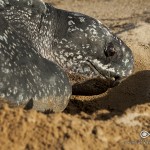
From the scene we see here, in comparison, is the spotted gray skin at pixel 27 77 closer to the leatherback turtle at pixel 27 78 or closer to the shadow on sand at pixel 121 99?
A: the leatherback turtle at pixel 27 78

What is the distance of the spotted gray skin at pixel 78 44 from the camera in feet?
7.41

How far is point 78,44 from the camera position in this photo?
2322 millimetres

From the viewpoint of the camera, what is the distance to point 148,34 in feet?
13.1

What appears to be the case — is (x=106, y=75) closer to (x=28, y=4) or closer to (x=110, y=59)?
(x=110, y=59)

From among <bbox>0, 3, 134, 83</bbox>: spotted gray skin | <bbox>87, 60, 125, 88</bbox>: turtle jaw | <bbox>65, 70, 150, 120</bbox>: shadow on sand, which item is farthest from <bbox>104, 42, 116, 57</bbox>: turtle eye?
<bbox>65, 70, 150, 120</bbox>: shadow on sand

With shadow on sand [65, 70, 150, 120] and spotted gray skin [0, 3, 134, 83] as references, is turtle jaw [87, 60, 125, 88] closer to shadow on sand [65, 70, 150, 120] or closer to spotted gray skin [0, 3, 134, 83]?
spotted gray skin [0, 3, 134, 83]

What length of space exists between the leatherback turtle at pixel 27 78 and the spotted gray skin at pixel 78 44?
0.33 metres

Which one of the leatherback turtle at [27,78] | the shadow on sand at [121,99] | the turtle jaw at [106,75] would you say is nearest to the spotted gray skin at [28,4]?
the leatherback turtle at [27,78]

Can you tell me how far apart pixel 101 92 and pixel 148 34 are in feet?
5.22

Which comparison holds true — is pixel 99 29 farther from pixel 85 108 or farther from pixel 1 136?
pixel 1 136

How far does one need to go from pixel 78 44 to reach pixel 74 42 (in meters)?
0.03

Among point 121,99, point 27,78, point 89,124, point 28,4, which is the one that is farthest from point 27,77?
point 121,99

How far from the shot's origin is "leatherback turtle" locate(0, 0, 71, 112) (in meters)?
1.68

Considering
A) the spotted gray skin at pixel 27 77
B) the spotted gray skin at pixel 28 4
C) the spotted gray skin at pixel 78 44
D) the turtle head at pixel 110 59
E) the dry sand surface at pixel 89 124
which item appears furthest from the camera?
the turtle head at pixel 110 59
